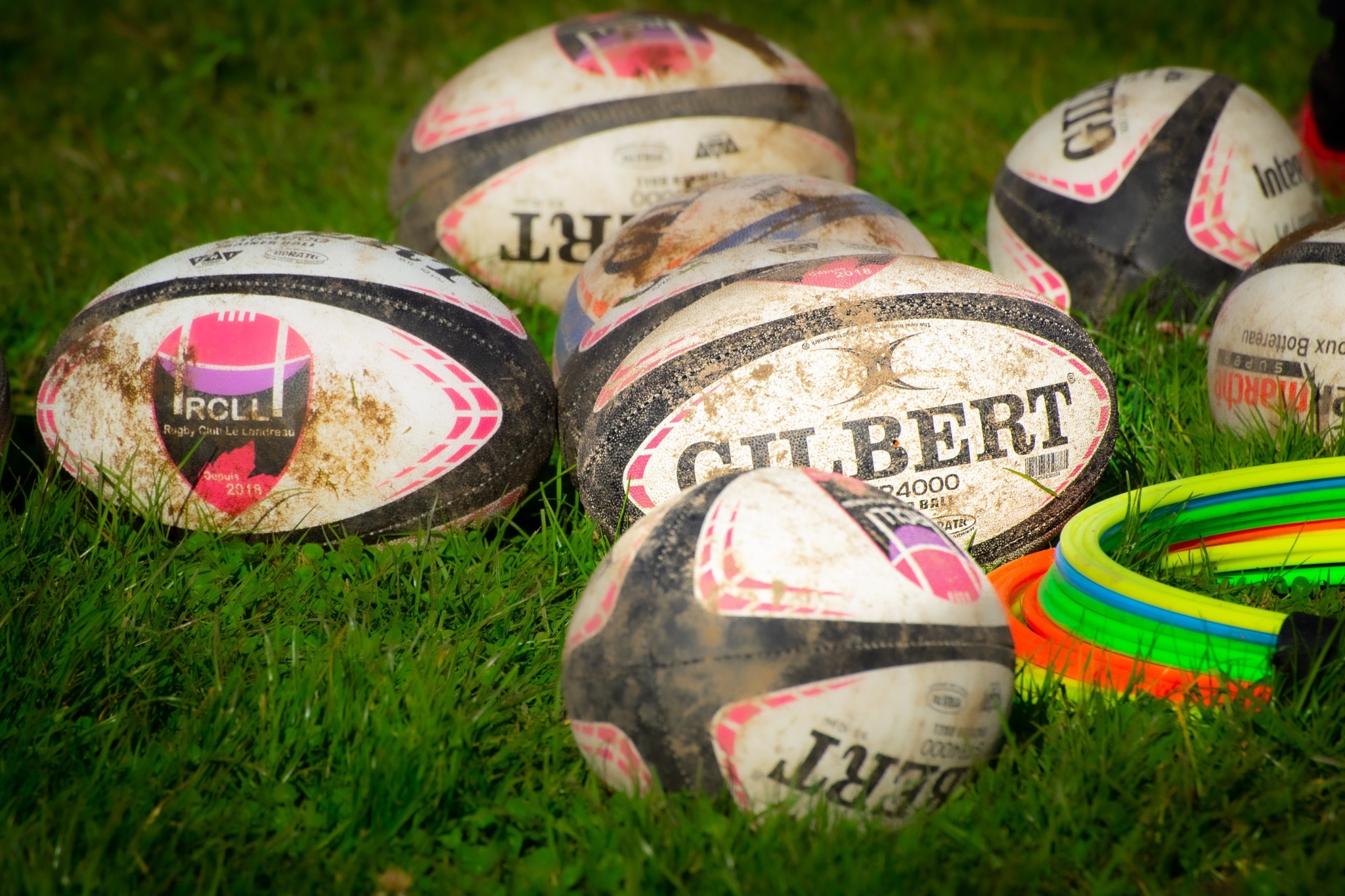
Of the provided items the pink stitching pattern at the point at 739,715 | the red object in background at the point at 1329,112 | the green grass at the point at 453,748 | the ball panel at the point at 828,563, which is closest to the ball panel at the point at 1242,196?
the green grass at the point at 453,748

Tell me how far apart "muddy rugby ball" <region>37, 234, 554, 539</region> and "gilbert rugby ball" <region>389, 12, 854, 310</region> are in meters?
1.48

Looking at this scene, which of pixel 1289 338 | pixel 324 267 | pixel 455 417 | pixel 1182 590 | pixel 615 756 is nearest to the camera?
pixel 615 756

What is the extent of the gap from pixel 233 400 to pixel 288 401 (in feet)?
0.49

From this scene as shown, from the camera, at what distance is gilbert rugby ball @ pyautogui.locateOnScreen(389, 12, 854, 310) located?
15.3 feet

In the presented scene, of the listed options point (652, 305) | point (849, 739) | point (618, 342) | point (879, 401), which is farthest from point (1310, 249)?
point (849, 739)

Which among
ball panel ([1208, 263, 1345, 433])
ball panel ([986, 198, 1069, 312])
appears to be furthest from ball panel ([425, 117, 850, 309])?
ball panel ([1208, 263, 1345, 433])

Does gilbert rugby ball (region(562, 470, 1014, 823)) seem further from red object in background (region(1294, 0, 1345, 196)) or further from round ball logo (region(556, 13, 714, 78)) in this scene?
red object in background (region(1294, 0, 1345, 196))

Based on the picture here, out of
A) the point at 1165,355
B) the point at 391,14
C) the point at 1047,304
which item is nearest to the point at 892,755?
the point at 1047,304

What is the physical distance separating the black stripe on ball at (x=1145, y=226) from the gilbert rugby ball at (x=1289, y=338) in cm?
58

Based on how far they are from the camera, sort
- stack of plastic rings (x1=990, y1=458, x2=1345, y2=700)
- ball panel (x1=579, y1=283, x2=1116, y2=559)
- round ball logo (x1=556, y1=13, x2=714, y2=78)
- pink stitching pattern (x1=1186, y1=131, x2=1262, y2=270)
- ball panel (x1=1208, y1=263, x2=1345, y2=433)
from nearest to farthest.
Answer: stack of plastic rings (x1=990, y1=458, x2=1345, y2=700)
ball panel (x1=579, y1=283, x2=1116, y2=559)
ball panel (x1=1208, y1=263, x2=1345, y2=433)
pink stitching pattern (x1=1186, y1=131, x2=1262, y2=270)
round ball logo (x1=556, y1=13, x2=714, y2=78)

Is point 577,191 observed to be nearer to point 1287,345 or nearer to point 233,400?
point 233,400

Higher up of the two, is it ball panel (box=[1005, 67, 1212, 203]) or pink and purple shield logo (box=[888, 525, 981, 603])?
ball panel (box=[1005, 67, 1212, 203])

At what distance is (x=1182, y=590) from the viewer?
276cm

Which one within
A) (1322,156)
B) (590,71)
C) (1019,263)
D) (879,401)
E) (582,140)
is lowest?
(1322,156)
